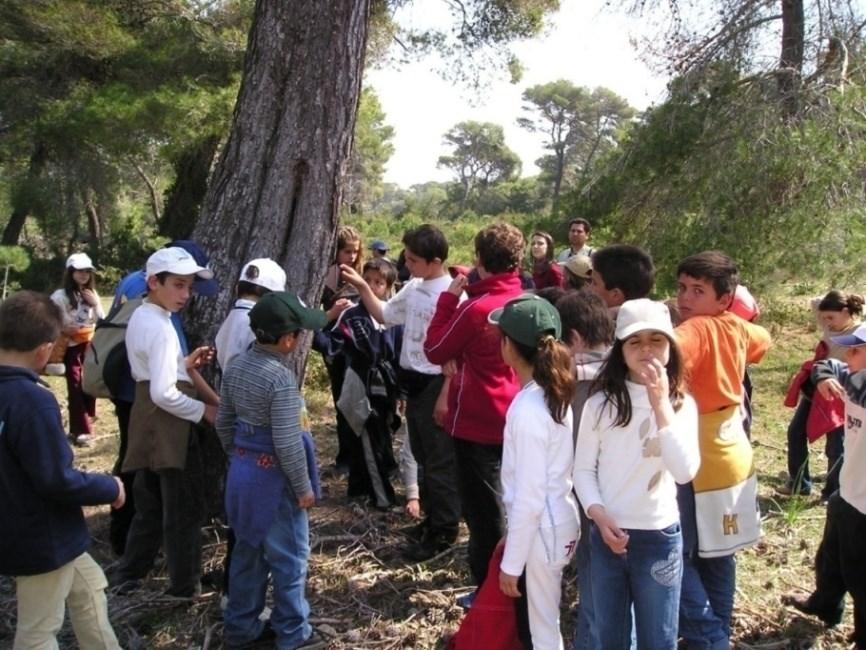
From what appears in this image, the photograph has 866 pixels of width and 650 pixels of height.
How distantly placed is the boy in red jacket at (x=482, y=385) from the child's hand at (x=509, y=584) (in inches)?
30.9

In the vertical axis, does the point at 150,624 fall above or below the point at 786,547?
below

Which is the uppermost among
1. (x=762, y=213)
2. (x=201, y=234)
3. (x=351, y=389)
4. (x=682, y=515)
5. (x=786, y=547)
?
(x=762, y=213)

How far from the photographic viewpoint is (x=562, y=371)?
7.66 ft

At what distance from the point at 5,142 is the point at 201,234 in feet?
43.1

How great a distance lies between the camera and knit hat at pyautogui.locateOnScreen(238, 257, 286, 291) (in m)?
3.30

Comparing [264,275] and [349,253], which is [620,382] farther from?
[349,253]

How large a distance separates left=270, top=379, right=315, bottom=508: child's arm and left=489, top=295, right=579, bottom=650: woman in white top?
2.65ft

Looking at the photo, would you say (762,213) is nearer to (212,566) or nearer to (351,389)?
(351,389)

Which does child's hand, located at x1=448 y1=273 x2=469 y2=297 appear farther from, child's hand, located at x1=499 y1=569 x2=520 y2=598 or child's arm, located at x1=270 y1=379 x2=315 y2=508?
child's hand, located at x1=499 y1=569 x2=520 y2=598

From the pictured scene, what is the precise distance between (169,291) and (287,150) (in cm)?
106

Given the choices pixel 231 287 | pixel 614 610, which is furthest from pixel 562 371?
pixel 231 287

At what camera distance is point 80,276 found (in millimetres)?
6219

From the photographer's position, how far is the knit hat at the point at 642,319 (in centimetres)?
222

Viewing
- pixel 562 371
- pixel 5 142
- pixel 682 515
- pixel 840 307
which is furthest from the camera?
pixel 5 142
